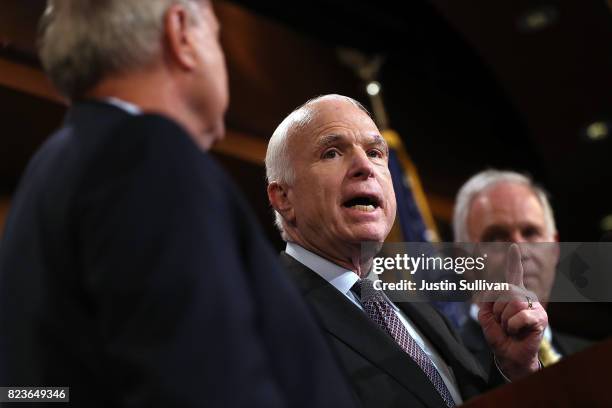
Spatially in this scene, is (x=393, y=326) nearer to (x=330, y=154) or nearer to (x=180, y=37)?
(x=330, y=154)

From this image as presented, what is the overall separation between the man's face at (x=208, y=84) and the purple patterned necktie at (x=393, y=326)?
803 millimetres

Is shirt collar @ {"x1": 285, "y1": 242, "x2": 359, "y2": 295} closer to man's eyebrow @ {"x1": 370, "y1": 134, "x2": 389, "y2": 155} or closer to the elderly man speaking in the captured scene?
the elderly man speaking

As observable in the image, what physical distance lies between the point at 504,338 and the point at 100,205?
1.13 meters

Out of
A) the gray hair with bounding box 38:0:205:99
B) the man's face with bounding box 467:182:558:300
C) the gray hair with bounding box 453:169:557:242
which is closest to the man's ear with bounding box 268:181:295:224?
the gray hair with bounding box 38:0:205:99

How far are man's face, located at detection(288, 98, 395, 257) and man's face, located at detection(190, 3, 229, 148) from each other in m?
0.81

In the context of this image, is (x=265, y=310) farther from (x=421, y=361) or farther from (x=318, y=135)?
(x=318, y=135)

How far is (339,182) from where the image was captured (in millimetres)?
2211

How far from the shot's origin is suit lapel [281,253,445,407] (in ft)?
6.02

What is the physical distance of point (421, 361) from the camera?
1972mm

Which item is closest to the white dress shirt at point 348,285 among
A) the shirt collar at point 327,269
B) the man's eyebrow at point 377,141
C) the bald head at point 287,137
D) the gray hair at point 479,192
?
the shirt collar at point 327,269

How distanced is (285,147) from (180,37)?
100cm

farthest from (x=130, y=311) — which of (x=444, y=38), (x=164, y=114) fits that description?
(x=444, y=38)

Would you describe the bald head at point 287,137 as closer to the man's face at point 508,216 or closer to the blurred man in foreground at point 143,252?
the blurred man in foreground at point 143,252

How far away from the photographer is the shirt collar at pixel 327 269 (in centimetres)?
211
